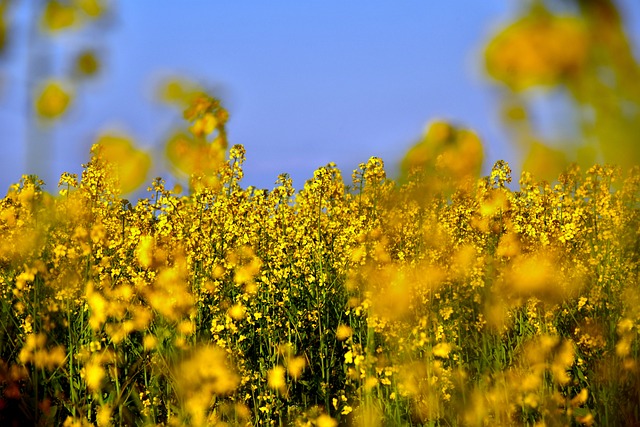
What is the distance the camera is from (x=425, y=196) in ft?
8.05

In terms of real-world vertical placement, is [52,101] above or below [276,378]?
above

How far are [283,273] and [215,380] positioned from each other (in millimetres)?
1221

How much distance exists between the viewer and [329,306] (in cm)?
396

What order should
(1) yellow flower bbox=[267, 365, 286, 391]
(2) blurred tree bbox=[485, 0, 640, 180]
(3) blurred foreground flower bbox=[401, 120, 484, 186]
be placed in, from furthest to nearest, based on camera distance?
(1) yellow flower bbox=[267, 365, 286, 391], (3) blurred foreground flower bbox=[401, 120, 484, 186], (2) blurred tree bbox=[485, 0, 640, 180]

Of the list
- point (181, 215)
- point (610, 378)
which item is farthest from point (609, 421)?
point (181, 215)

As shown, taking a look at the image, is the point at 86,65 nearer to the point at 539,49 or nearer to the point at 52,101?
the point at 52,101

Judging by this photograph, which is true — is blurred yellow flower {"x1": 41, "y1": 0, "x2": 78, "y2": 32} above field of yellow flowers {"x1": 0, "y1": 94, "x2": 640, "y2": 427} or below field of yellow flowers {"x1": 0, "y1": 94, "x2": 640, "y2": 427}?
above

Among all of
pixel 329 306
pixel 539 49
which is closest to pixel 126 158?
pixel 329 306

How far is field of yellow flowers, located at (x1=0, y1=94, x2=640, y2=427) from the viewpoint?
2.60 meters

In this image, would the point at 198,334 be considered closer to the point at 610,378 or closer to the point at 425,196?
the point at 425,196

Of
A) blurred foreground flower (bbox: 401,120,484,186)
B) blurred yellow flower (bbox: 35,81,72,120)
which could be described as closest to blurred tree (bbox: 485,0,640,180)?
blurred foreground flower (bbox: 401,120,484,186)

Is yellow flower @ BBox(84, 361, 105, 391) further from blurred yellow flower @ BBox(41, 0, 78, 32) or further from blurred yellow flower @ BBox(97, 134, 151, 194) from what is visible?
blurred yellow flower @ BBox(41, 0, 78, 32)

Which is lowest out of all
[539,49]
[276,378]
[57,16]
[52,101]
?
[276,378]

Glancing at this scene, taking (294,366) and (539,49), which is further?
(294,366)
